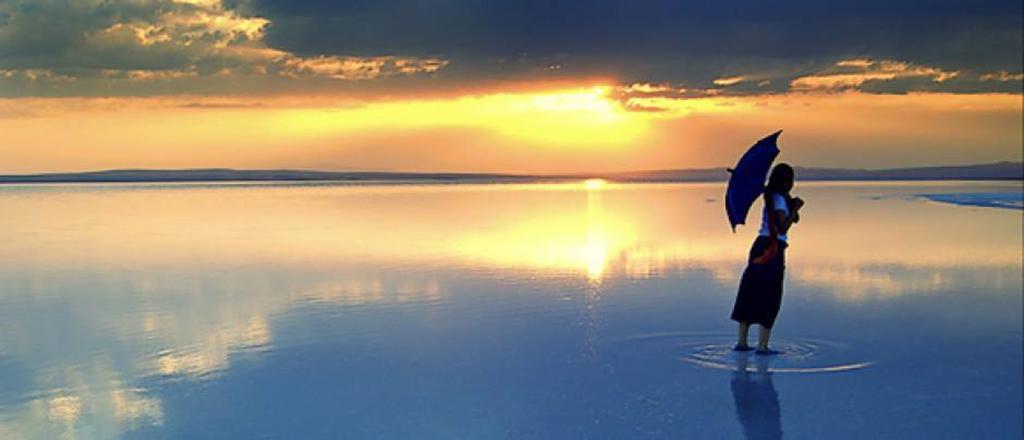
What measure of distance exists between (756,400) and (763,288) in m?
1.52

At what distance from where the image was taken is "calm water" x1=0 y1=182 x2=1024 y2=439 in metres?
5.69

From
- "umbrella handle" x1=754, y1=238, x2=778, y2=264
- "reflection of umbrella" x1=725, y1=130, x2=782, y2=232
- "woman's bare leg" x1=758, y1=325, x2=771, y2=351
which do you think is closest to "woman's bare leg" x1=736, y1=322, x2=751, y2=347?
"woman's bare leg" x1=758, y1=325, x2=771, y2=351

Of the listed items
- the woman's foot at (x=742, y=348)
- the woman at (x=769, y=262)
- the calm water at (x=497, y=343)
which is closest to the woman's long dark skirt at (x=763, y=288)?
the woman at (x=769, y=262)

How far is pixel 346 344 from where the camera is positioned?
7809mm

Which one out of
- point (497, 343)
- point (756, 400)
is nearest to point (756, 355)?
point (756, 400)

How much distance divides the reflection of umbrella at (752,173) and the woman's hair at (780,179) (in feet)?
0.54

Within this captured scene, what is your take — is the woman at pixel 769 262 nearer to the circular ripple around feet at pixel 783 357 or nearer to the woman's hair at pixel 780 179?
the woman's hair at pixel 780 179

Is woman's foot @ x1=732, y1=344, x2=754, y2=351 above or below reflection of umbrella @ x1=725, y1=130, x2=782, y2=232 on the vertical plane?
below

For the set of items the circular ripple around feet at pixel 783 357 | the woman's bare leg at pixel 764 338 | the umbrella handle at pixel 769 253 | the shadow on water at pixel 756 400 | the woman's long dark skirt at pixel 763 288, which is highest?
the umbrella handle at pixel 769 253

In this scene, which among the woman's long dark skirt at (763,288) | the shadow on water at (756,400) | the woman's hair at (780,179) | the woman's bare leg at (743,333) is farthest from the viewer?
the woman's bare leg at (743,333)

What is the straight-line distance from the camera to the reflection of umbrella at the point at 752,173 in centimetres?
757

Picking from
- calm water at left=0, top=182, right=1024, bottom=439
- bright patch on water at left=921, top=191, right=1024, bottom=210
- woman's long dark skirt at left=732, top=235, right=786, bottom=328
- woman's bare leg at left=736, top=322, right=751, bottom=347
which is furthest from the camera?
bright patch on water at left=921, top=191, right=1024, bottom=210

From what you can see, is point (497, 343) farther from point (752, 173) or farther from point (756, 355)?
point (752, 173)

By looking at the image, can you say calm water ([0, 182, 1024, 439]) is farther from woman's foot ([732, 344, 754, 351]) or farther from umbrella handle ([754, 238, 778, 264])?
umbrella handle ([754, 238, 778, 264])
